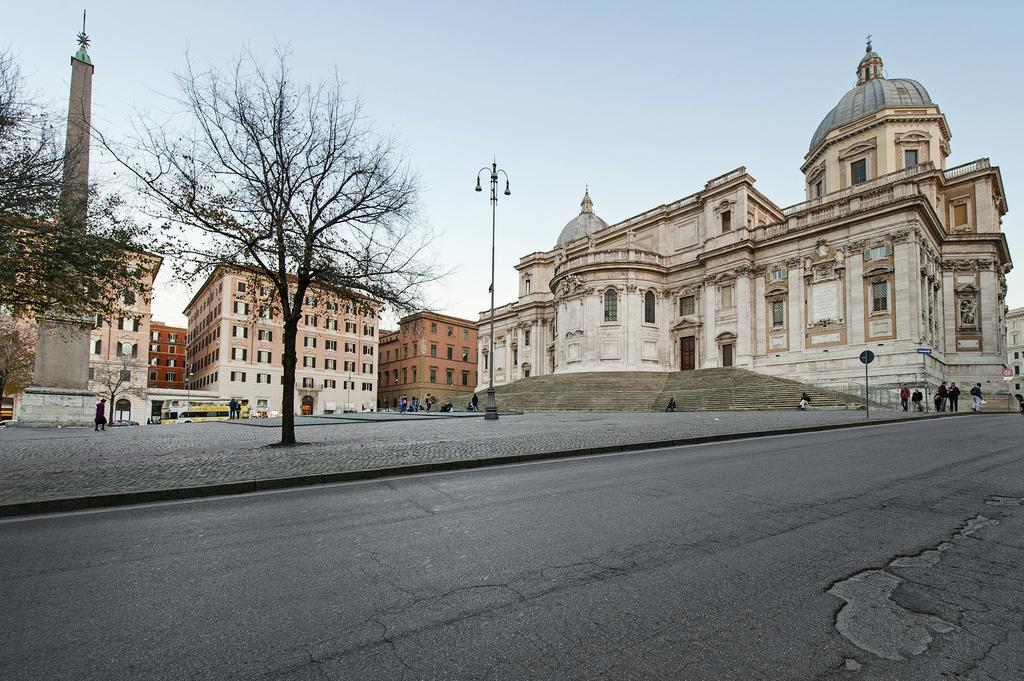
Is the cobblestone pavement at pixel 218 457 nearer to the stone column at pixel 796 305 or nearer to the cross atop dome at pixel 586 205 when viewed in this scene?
the stone column at pixel 796 305

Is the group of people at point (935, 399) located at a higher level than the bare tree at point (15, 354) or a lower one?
lower

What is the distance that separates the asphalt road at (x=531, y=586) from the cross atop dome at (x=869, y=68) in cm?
5480

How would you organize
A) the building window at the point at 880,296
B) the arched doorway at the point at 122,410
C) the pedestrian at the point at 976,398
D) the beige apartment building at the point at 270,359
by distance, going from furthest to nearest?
the beige apartment building at the point at 270,359, the arched doorway at the point at 122,410, the building window at the point at 880,296, the pedestrian at the point at 976,398

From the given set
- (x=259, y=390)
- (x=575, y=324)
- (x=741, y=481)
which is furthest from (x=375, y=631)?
(x=259, y=390)

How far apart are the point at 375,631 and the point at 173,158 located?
40.5 ft

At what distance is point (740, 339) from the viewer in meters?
41.3

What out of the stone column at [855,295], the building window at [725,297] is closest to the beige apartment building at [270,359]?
the building window at [725,297]

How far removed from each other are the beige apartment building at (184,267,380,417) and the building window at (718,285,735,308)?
105ft

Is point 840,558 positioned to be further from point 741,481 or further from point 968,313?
point 968,313

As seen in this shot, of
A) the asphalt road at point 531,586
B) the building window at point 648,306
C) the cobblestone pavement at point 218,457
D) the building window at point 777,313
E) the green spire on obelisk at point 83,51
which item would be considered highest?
the green spire on obelisk at point 83,51

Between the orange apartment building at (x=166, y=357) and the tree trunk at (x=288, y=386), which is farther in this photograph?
the orange apartment building at (x=166, y=357)

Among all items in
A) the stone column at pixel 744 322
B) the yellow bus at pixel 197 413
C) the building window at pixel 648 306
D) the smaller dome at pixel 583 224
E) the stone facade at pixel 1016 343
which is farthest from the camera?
the stone facade at pixel 1016 343

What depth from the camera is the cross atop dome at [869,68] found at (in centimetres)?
4706

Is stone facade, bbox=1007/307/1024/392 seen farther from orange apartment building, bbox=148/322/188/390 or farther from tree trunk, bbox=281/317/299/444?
orange apartment building, bbox=148/322/188/390
